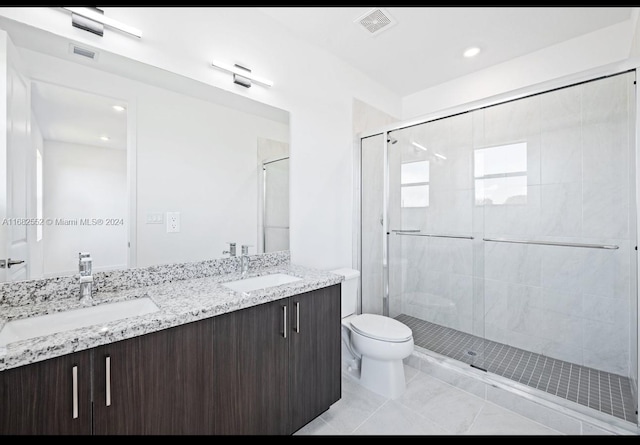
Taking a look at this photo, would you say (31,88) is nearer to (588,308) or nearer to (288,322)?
(288,322)

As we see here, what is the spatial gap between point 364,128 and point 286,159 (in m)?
1.02

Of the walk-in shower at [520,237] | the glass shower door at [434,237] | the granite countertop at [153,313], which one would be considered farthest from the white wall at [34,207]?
the glass shower door at [434,237]

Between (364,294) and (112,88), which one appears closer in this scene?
(112,88)

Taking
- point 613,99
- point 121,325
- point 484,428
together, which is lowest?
point 484,428

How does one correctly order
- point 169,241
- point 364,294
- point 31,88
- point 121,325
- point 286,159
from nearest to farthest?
point 121,325 < point 31,88 < point 169,241 < point 286,159 < point 364,294

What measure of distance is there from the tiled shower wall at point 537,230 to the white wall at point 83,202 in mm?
2075

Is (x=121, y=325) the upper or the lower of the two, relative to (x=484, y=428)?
upper

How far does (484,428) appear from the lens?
162cm

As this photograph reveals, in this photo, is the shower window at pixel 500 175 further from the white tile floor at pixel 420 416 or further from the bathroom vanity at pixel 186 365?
the bathroom vanity at pixel 186 365

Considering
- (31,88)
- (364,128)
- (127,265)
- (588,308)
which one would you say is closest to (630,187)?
(588,308)

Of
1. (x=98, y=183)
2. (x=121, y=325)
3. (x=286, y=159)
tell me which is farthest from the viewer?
(x=286, y=159)

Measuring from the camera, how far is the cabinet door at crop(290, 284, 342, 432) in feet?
4.84

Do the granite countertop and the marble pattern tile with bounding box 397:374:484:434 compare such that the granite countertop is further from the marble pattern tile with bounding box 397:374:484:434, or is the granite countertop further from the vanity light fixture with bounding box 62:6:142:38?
the vanity light fixture with bounding box 62:6:142:38

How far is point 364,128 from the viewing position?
9.05 feet
